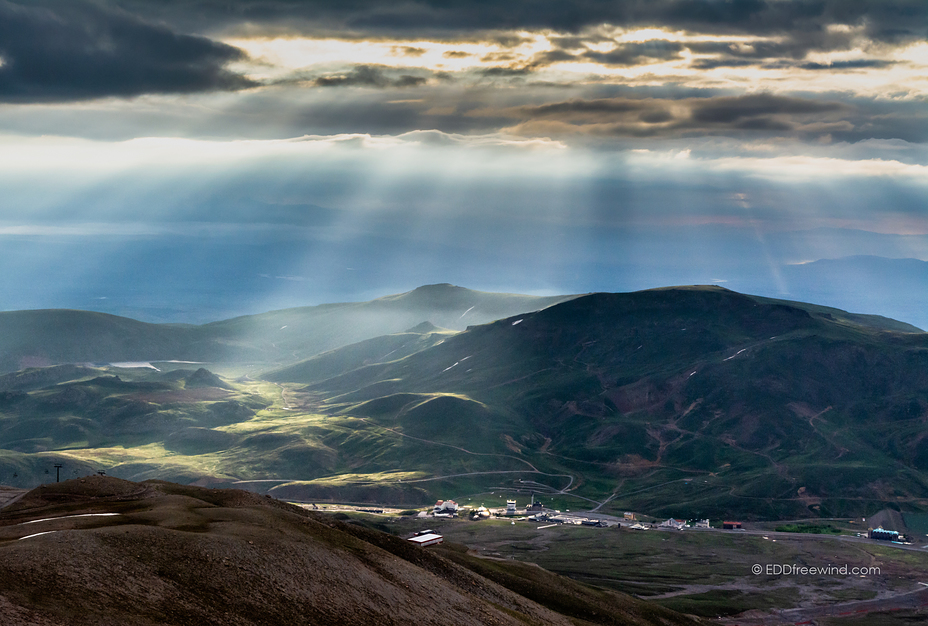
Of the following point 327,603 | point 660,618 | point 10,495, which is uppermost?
point 327,603

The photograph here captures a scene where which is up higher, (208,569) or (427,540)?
(208,569)

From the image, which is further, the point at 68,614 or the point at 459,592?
the point at 459,592

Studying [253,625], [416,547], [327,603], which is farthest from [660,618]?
[253,625]

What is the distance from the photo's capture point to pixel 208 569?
300 ft

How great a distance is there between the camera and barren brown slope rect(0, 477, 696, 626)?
78.8 meters

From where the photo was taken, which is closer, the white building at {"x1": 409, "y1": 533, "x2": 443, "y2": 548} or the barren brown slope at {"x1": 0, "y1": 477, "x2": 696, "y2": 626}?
the barren brown slope at {"x1": 0, "y1": 477, "x2": 696, "y2": 626}

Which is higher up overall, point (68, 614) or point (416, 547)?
point (68, 614)

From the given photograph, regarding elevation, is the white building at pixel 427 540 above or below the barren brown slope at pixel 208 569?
below

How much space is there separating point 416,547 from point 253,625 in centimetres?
4825

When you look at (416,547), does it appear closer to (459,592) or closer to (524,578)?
(459,592)

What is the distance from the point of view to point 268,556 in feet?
327

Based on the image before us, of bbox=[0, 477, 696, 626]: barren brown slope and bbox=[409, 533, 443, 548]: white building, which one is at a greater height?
bbox=[0, 477, 696, 626]: barren brown slope

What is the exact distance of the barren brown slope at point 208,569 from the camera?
3103 inches

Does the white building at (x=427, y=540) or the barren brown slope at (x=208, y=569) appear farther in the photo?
the white building at (x=427, y=540)
